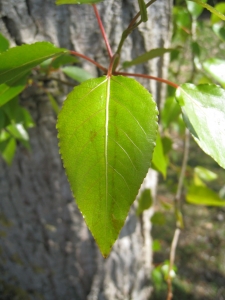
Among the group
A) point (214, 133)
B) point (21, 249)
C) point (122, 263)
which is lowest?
point (122, 263)

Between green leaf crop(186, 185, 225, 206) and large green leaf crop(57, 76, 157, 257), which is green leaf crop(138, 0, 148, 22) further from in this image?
green leaf crop(186, 185, 225, 206)

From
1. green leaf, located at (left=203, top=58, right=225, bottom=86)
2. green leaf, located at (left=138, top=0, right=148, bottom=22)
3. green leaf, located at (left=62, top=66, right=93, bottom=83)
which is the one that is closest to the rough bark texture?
green leaf, located at (left=62, top=66, right=93, bottom=83)

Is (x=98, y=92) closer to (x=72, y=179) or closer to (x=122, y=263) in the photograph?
(x=72, y=179)

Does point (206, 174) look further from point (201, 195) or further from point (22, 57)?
point (22, 57)

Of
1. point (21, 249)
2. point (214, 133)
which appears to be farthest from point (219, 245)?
point (214, 133)

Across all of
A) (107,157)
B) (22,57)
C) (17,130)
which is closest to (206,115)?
(107,157)
